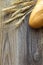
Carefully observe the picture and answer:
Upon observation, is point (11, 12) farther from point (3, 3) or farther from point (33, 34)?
point (33, 34)

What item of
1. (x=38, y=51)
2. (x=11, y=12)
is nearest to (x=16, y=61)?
(x=38, y=51)

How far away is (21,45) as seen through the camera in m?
1.53

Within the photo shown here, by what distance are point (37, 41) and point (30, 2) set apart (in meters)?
0.23

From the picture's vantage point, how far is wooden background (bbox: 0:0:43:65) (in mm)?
1520

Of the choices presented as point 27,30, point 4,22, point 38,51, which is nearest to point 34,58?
point 38,51

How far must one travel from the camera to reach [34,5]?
5.08ft

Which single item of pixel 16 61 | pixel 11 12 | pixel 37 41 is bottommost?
pixel 16 61

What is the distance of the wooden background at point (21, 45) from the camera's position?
1.52 m

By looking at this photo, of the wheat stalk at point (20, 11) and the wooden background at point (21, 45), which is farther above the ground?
the wheat stalk at point (20, 11)

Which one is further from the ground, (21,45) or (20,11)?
(20,11)

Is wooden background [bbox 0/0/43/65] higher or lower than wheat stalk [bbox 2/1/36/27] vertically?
lower

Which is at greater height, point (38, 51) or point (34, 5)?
point (34, 5)

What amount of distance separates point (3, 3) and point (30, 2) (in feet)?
0.52

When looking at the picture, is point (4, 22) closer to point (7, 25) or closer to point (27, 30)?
point (7, 25)
